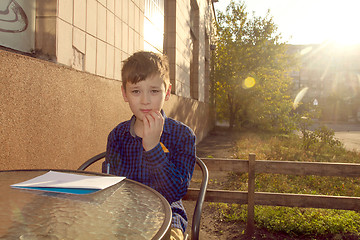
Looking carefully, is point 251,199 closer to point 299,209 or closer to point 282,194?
point 282,194

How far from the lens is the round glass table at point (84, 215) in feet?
2.56

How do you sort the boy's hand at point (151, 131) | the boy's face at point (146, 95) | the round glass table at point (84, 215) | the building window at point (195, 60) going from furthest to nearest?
the building window at point (195, 60)
the boy's face at point (146, 95)
the boy's hand at point (151, 131)
the round glass table at point (84, 215)

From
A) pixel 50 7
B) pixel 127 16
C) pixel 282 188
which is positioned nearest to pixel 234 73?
pixel 282 188

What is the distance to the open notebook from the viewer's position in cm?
113

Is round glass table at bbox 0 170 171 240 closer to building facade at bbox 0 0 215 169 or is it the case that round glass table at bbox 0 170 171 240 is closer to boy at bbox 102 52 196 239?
boy at bbox 102 52 196 239

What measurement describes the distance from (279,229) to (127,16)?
11.5ft

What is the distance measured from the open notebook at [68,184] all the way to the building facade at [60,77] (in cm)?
78

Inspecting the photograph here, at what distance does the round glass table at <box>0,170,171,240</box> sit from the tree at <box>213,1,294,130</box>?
1653 centimetres

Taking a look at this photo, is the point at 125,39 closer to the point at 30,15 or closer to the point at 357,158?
the point at 30,15

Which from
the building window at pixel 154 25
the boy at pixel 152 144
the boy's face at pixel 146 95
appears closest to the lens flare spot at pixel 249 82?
the building window at pixel 154 25

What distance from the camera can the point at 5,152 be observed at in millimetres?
1810

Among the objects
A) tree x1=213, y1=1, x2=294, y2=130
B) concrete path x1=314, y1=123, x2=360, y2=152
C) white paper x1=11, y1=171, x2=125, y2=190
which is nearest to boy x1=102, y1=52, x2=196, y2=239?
white paper x1=11, y1=171, x2=125, y2=190

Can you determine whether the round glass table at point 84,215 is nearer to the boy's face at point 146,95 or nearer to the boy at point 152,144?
the boy at point 152,144

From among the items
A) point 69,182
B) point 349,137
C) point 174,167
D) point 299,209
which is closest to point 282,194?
point 299,209
